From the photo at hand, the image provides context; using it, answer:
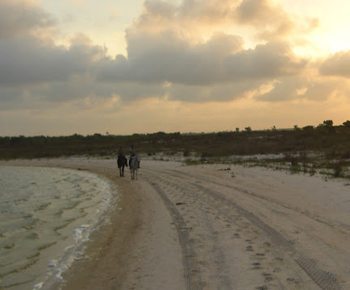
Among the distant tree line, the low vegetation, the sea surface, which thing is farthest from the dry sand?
the distant tree line

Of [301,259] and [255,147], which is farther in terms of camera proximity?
[255,147]

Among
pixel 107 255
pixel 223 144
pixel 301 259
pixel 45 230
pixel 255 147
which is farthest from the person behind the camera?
pixel 223 144

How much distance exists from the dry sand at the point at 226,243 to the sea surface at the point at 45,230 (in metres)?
0.51

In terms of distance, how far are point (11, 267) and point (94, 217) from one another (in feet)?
20.7

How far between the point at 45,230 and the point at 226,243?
636 cm

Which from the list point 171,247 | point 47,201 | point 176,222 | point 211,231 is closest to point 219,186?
point 47,201

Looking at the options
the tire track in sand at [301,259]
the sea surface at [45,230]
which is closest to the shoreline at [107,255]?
the sea surface at [45,230]

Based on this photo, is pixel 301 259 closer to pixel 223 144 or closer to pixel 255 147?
pixel 255 147

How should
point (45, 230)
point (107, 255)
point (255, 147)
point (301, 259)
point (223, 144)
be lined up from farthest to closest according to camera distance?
1. point (223, 144)
2. point (255, 147)
3. point (45, 230)
4. point (107, 255)
5. point (301, 259)

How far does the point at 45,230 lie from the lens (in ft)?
48.8

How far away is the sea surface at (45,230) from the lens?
9.70 m

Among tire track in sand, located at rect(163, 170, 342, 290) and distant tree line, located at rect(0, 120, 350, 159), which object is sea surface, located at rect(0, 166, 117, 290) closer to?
tire track in sand, located at rect(163, 170, 342, 290)

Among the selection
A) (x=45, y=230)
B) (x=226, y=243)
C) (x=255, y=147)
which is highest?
(x=255, y=147)

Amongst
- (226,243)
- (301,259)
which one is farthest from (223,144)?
(301,259)
